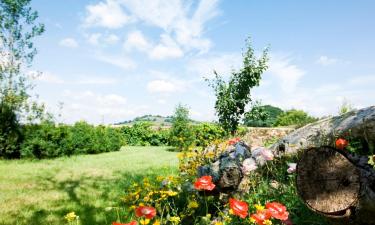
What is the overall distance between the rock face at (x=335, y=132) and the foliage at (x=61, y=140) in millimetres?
11801

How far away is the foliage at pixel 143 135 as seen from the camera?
26156 millimetres

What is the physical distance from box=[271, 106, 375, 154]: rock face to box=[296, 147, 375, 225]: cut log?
2304 mm

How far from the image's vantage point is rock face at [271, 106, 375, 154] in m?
5.32

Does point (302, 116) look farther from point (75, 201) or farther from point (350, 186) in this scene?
point (350, 186)

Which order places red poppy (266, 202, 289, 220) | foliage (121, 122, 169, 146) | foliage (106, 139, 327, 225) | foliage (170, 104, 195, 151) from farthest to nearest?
1. foliage (121, 122, 169, 146)
2. foliage (170, 104, 195, 151)
3. foliage (106, 139, 327, 225)
4. red poppy (266, 202, 289, 220)

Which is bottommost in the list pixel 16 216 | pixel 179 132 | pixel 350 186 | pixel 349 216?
pixel 16 216

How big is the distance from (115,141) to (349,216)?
18.0 meters

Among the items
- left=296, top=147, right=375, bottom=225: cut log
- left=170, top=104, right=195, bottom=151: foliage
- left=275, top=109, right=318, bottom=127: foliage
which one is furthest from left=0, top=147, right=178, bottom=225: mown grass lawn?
left=275, top=109, right=318, bottom=127: foliage

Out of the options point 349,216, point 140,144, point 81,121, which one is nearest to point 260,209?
point 349,216

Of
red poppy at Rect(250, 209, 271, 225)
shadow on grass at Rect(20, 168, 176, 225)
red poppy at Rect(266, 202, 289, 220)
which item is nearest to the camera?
red poppy at Rect(250, 209, 271, 225)

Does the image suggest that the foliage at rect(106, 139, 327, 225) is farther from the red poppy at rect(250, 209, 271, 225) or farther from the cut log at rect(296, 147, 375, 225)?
the red poppy at rect(250, 209, 271, 225)

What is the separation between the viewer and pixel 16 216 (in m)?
5.54

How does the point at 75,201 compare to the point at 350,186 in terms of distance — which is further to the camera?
the point at 75,201

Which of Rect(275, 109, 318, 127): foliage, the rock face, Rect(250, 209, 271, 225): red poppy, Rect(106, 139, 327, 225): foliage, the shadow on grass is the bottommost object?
the shadow on grass
